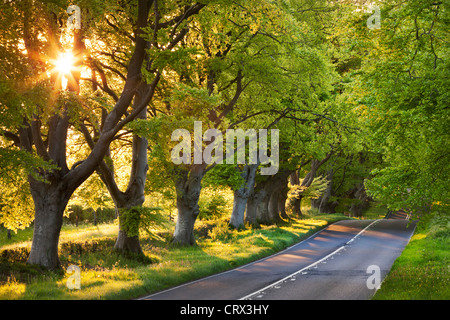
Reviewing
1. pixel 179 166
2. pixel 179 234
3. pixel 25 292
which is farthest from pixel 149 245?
pixel 25 292

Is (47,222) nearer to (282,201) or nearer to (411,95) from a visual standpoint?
(411,95)

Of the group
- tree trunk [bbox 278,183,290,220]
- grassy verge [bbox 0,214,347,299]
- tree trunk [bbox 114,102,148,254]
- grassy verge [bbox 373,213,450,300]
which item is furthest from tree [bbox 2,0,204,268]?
tree trunk [bbox 278,183,290,220]

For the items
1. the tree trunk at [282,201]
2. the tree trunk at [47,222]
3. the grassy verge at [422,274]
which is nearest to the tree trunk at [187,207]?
the tree trunk at [47,222]

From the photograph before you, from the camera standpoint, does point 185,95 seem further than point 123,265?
No

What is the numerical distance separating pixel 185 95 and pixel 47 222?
22.9ft

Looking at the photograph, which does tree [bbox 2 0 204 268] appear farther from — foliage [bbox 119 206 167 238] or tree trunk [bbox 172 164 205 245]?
tree trunk [bbox 172 164 205 245]

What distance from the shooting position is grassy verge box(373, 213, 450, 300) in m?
12.1

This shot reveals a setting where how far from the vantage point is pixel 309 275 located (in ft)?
56.1

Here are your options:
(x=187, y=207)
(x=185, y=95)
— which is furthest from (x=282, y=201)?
(x=185, y=95)

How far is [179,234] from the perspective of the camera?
25000 mm

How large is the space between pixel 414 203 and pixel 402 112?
2874mm

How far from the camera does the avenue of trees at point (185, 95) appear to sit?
1248 centimetres

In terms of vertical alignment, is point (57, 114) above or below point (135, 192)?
above
